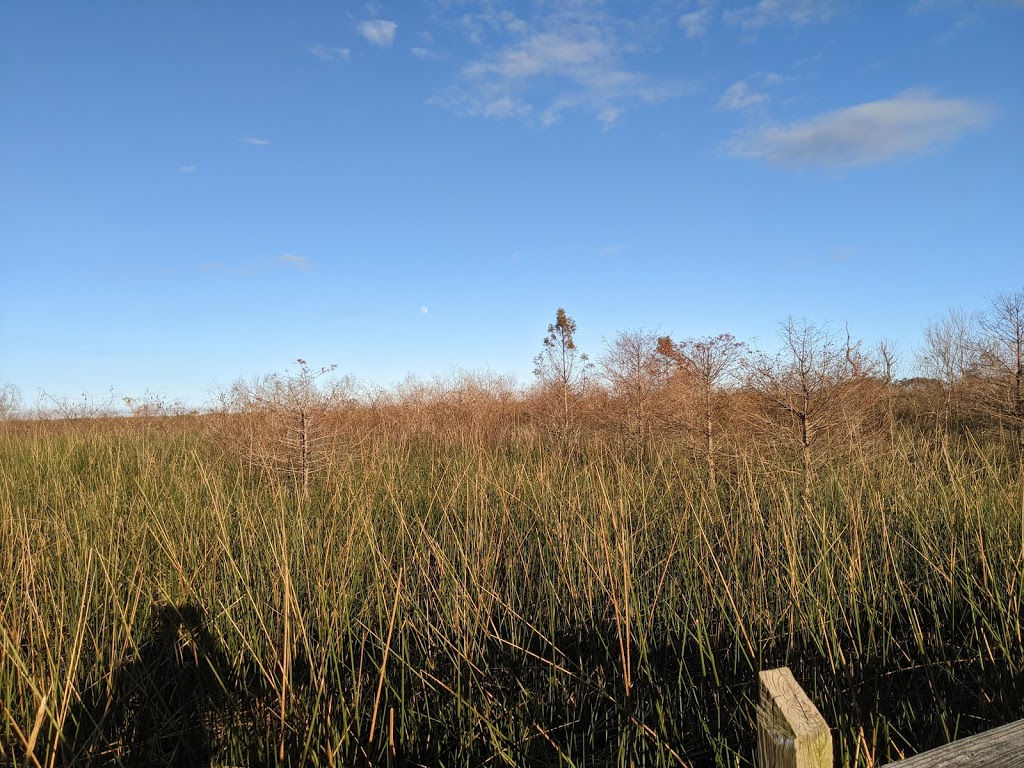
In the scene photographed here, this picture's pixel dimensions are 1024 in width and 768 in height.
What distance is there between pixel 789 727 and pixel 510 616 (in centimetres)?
219

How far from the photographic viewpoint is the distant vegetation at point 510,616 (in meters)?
2.01

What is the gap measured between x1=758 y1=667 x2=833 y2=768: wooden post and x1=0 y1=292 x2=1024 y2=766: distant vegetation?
85 cm

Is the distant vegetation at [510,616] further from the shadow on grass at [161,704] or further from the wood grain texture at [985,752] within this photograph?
the wood grain texture at [985,752]

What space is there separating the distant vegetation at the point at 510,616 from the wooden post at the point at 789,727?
85 centimetres

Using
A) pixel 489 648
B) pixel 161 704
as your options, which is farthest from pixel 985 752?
pixel 161 704

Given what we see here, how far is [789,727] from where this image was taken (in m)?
0.86

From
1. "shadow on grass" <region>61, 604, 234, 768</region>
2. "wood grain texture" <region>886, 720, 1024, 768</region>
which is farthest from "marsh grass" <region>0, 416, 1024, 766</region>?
"wood grain texture" <region>886, 720, 1024, 768</region>

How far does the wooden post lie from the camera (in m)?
0.85

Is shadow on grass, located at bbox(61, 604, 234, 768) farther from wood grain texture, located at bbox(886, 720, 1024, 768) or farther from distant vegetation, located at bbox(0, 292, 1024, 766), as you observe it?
Result: wood grain texture, located at bbox(886, 720, 1024, 768)

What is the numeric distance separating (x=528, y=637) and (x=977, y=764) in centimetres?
197

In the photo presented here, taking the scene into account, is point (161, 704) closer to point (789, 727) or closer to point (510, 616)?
point (510, 616)

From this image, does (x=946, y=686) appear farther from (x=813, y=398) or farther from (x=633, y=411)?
(x=633, y=411)

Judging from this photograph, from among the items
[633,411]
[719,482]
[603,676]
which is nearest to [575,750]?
[603,676]

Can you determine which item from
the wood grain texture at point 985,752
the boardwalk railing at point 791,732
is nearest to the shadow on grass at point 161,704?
the boardwalk railing at point 791,732
